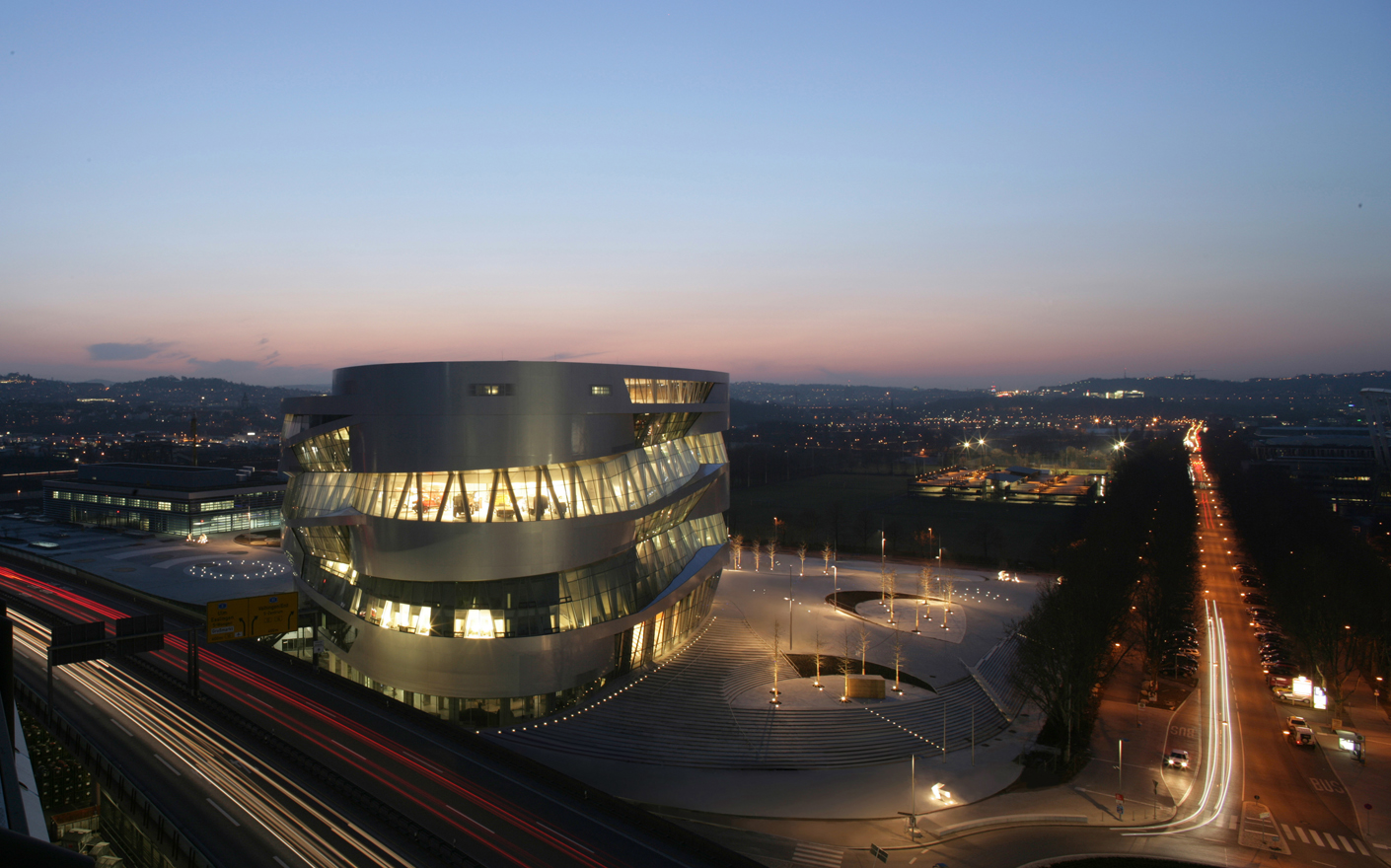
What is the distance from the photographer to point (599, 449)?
A: 4031 cm

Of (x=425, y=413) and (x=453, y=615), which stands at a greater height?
(x=425, y=413)

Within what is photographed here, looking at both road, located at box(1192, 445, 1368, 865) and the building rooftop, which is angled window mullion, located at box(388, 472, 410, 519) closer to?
road, located at box(1192, 445, 1368, 865)

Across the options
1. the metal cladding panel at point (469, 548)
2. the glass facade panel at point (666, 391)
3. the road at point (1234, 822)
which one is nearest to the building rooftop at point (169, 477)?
the metal cladding panel at point (469, 548)

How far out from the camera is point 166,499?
8644 centimetres

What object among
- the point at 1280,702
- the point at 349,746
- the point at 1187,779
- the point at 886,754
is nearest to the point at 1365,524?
the point at 1280,702

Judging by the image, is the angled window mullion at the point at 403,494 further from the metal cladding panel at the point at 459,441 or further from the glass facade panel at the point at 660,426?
the glass facade panel at the point at 660,426

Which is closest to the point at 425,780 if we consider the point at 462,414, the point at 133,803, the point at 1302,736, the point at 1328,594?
the point at 133,803

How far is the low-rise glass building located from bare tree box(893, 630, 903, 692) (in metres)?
78.5

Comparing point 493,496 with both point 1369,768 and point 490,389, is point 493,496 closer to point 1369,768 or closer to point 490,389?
point 490,389

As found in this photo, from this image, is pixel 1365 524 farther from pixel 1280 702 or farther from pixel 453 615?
pixel 453 615

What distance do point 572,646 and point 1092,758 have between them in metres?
26.1

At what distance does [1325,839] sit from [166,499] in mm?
104046

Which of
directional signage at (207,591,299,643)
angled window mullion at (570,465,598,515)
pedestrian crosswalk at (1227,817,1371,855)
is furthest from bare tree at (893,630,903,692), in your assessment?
directional signage at (207,591,299,643)

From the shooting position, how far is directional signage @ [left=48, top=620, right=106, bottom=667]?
2928 centimetres
